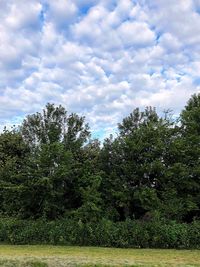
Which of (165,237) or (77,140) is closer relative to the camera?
(165,237)

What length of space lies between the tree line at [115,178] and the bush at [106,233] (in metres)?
1.38

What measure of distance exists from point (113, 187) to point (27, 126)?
9.08 metres

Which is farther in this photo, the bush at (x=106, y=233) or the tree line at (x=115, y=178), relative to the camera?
the tree line at (x=115, y=178)

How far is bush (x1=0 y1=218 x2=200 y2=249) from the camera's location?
23859mm

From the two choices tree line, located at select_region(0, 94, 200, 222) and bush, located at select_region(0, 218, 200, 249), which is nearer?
bush, located at select_region(0, 218, 200, 249)

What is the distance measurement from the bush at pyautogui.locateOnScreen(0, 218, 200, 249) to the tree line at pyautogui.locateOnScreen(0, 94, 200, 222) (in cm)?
138

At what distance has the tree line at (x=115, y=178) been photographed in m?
27.3

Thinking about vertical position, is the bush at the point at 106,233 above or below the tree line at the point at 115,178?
below

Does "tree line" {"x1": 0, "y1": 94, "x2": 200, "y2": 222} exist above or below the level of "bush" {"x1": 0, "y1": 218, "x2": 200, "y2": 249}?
above

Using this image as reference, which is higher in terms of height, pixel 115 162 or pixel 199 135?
pixel 199 135

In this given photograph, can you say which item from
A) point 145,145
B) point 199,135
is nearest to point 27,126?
point 145,145

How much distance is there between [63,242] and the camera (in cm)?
2486

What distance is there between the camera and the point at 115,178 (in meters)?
28.6

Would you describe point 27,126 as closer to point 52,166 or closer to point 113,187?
point 52,166
